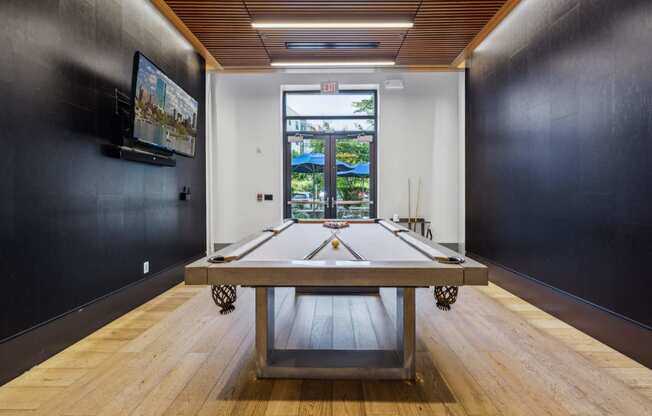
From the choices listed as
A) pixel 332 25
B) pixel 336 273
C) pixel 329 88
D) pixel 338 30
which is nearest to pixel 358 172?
pixel 329 88

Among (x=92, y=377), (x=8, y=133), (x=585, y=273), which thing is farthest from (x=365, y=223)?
(x=8, y=133)

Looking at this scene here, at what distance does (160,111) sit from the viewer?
3553 mm

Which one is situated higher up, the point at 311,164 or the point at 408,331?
the point at 311,164

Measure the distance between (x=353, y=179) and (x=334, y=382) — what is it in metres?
5.08

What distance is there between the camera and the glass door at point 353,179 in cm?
685

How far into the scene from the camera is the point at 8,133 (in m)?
2.13

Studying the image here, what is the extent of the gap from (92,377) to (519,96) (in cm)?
454

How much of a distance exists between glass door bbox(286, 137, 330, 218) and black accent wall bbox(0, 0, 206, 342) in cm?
314

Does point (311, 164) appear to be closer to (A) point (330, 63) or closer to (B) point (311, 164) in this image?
(B) point (311, 164)

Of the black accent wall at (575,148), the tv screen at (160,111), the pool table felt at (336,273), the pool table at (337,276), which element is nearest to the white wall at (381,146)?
the black accent wall at (575,148)

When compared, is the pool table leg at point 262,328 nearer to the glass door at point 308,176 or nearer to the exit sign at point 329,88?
the glass door at point 308,176

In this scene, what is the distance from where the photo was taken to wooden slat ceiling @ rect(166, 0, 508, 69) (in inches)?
150

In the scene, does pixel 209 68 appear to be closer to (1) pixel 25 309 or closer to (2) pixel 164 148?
(2) pixel 164 148

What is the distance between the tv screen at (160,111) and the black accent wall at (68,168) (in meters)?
0.27
